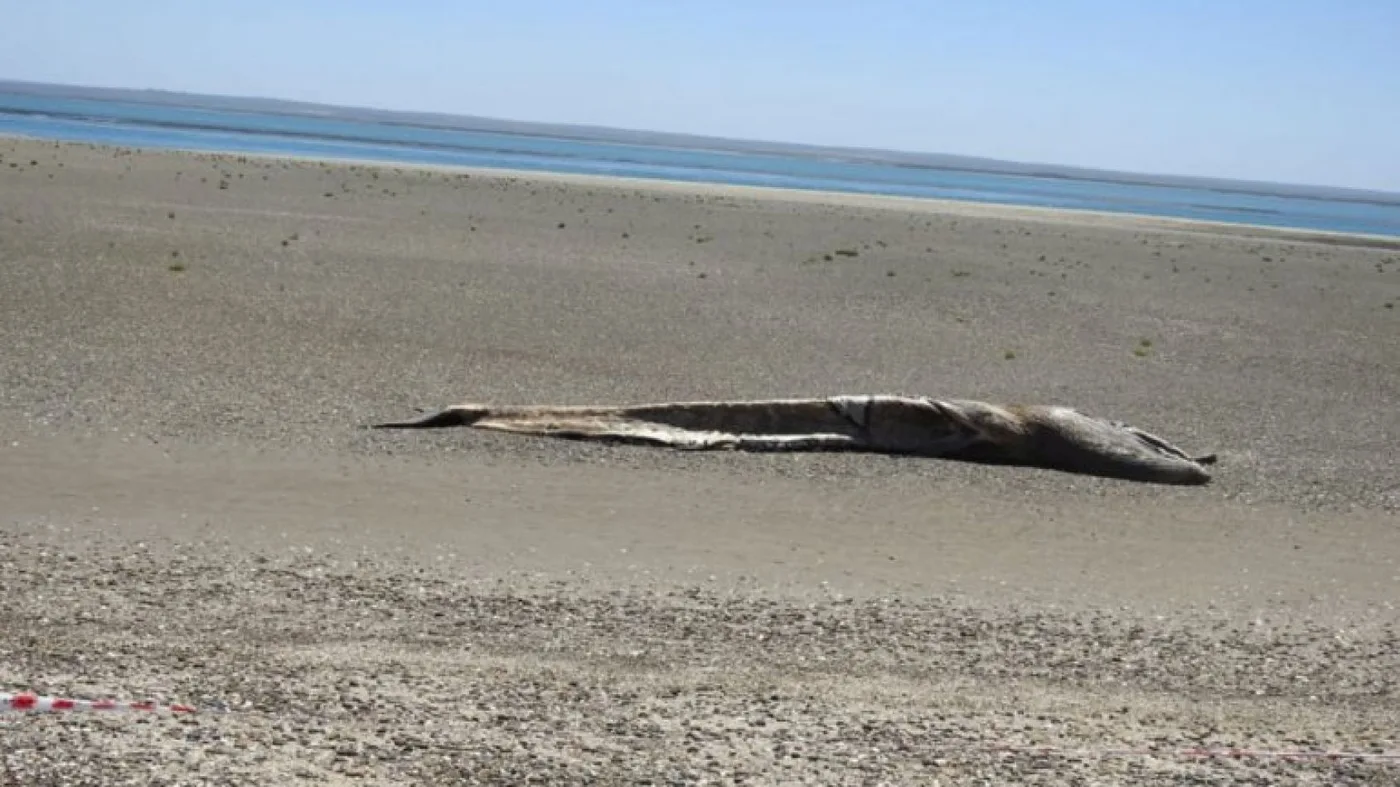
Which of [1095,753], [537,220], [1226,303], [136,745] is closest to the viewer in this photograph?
[136,745]

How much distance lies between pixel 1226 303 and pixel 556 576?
83.5ft

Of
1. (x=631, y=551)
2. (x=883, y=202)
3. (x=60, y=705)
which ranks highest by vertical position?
(x=883, y=202)

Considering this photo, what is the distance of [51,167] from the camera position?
44.5 meters

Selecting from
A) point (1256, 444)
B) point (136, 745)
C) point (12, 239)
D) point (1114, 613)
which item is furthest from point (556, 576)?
point (12, 239)

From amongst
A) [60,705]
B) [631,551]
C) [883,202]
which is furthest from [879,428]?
[883,202]

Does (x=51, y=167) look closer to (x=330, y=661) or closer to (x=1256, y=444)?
(x=1256, y=444)

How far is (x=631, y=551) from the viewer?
11148 millimetres

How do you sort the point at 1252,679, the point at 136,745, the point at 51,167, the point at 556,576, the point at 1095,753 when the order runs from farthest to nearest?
the point at 51,167, the point at 556,576, the point at 1252,679, the point at 1095,753, the point at 136,745

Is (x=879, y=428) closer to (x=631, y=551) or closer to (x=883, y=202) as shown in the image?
(x=631, y=551)

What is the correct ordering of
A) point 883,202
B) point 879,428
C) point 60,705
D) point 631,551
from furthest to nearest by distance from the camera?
point 883,202 → point 879,428 → point 631,551 → point 60,705

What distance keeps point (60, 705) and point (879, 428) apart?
9.14 m

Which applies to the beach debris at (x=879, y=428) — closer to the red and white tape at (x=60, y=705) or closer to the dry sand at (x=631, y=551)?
the dry sand at (x=631, y=551)

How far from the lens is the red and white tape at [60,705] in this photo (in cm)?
684

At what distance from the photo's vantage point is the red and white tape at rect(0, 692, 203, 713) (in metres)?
6.84
